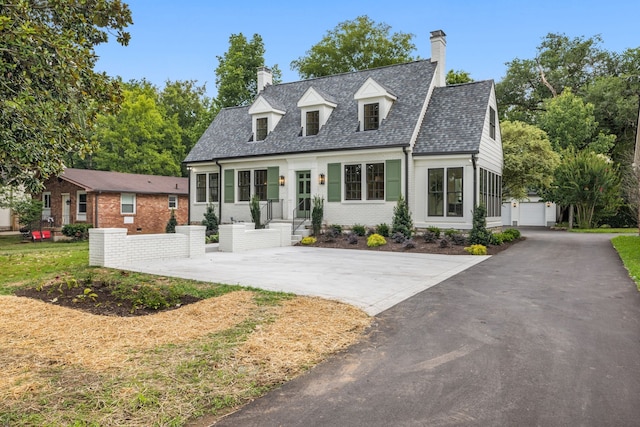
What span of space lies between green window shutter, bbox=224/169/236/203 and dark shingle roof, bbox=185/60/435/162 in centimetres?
89

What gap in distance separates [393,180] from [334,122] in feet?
14.2

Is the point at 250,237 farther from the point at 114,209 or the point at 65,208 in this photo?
the point at 65,208

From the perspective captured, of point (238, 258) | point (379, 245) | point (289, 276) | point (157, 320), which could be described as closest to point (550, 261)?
point (379, 245)

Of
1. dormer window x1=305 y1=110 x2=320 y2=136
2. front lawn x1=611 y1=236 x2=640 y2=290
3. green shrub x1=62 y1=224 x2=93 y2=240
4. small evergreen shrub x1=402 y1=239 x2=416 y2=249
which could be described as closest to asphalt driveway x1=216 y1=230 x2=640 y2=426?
front lawn x1=611 y1=236 x2=640 y2=290

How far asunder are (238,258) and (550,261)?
8627 mm

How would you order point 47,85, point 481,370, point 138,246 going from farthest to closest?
point 138,246, point 47,85, point 481,370

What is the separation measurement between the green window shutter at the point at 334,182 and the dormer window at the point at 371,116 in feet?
6.90

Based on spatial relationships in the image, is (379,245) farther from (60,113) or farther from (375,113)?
(60,113)

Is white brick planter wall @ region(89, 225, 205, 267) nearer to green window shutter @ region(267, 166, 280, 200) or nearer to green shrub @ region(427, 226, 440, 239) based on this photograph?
green window shutter @ region(267, 166, 280, 200)

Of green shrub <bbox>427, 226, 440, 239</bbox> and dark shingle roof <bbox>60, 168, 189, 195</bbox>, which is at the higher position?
dark shingle roof <bbox>60, 168, 189, 195</bbox>

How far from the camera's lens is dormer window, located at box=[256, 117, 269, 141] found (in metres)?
21.2

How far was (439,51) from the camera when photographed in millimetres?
18984

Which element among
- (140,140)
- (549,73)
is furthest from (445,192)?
(140,140)

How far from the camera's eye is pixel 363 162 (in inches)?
697
